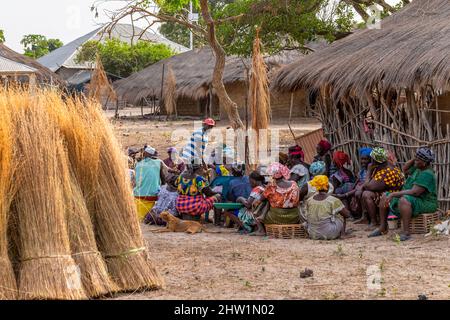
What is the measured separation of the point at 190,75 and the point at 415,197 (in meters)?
21.8

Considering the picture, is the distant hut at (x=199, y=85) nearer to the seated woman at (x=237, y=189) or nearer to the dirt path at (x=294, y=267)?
the seated woman at (x=237, y=189)

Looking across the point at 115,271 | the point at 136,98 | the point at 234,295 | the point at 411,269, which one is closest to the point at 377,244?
the point at 411,269

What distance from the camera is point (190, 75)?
30.1 metres

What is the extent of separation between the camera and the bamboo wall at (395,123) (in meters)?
9.72

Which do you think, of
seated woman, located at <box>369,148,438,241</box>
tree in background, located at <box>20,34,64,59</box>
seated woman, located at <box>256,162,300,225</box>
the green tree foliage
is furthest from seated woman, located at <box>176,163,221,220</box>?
tree in background, located at <box>20,34,64,59</box>

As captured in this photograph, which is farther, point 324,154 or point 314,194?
point 324,154

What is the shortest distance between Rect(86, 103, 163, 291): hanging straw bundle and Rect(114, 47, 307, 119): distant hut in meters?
19.8

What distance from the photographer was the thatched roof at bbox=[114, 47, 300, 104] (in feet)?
92.8

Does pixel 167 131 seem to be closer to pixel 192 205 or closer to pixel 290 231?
pixel 192 205

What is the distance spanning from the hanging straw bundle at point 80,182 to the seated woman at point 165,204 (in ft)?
13.4

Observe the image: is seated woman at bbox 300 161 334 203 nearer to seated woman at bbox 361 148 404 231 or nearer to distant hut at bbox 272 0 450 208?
seated woman at bbox 361 148 404 231

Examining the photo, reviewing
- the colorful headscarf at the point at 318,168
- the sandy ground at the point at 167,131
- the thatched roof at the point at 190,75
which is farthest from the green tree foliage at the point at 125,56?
the colorful headscarf at the point at 318,168

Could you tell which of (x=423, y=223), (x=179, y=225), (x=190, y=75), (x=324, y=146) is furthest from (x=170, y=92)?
(x=423, y=223)
